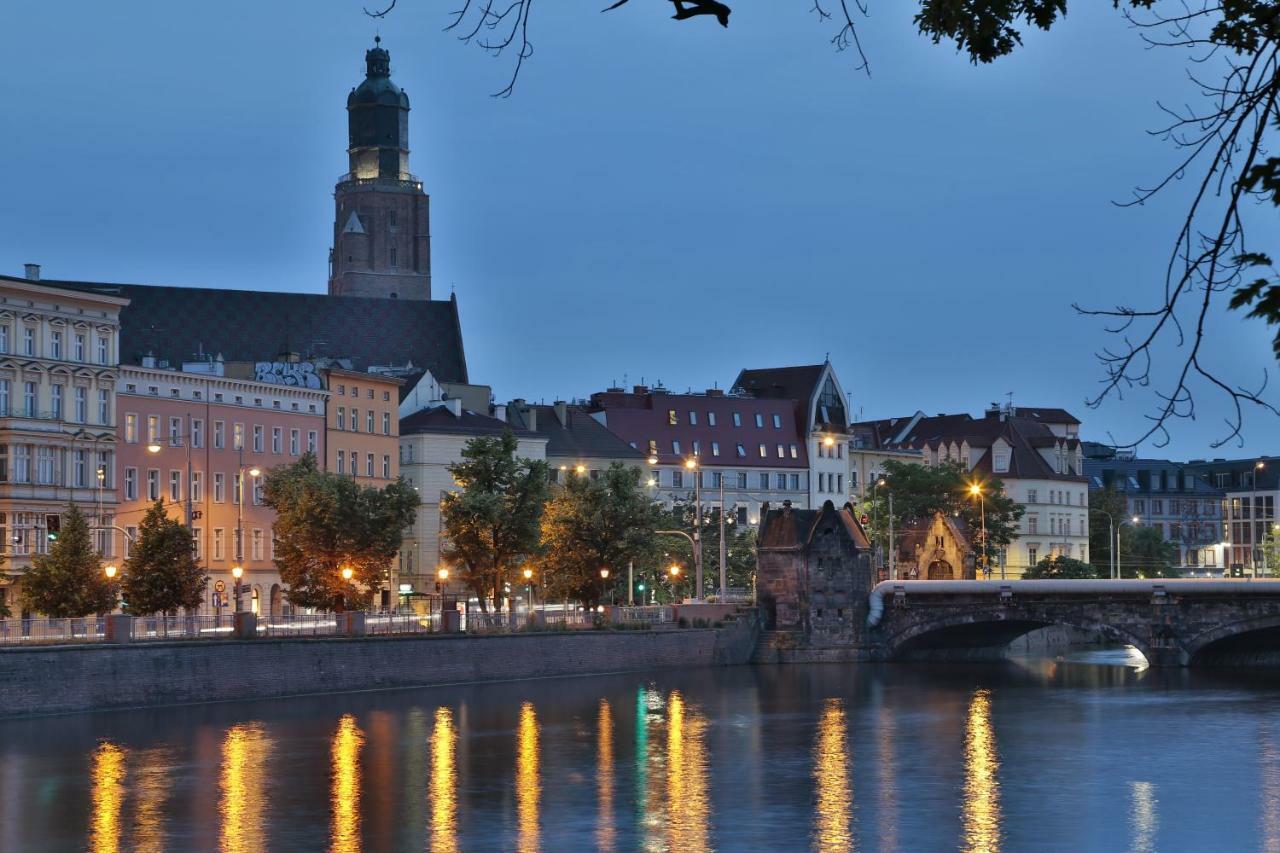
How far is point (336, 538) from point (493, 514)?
732 centimetres

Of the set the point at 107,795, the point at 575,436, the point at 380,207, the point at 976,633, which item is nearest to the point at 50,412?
the point at 107,795

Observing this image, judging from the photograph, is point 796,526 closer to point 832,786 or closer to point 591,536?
point 591,536

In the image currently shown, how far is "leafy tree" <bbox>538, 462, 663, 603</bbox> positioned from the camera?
9944 centimetres

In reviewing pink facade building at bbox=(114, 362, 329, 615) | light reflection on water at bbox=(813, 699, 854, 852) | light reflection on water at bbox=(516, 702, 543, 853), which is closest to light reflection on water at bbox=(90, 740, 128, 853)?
light reflection on water at bbox=(516, 702, 543, 853)

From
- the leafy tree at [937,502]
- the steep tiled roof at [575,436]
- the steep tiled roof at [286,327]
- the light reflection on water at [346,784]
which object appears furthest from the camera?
the leafy tree at [937,502]

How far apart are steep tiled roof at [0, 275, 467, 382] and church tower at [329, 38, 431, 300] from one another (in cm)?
3768

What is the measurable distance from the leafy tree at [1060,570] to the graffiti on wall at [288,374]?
4830 cm

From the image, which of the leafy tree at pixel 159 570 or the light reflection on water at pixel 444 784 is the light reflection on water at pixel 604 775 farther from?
the leafy tree at pixel 159 570

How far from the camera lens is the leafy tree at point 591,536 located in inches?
3915

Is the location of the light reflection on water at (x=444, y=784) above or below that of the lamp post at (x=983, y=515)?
below

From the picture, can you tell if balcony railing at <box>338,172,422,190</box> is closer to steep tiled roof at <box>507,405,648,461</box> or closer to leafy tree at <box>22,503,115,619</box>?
steep tiled roof at <box>507,405,648,461</box>

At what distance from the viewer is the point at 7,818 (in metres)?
46.8

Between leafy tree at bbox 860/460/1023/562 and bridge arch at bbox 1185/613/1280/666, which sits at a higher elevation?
leafy tree at bbox 860/460/1023/562

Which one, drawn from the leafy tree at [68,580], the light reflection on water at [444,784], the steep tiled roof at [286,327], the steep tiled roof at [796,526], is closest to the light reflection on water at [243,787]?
the light reflection on water at [444,784]
